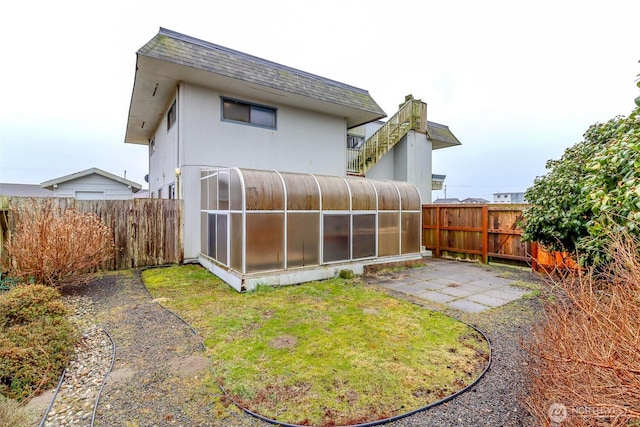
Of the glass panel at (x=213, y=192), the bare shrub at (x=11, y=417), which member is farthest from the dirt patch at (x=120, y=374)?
the glass panel at (x=213, y=192)

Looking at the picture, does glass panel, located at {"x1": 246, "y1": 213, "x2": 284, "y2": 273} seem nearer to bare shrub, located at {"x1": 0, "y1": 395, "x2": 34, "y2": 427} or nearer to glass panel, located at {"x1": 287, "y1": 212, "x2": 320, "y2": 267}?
glass panel, located at {"x1": 287, "y1": 212, "x2": 320, "y2": 267}

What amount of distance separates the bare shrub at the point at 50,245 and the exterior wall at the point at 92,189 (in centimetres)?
936

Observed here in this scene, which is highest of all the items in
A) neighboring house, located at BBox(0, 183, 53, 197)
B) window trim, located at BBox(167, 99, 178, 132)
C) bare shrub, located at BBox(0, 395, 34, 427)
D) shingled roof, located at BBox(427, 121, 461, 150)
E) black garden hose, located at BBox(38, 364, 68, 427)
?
shingled roof, located at BBox(427, 121, 461, 150)

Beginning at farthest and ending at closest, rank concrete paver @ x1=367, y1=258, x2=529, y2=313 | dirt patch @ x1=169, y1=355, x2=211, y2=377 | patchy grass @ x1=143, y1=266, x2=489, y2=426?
concrete paver @ x1=367, y1=258, x2=529, y2=313, dirt patch @ x1=169, y1=355, x2=211, y2=377, patchy grass @ x1=143, y1=266, x2=489, y2=426

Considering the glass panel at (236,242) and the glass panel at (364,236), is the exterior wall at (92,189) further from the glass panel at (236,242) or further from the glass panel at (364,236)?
the glass panel at (364,236)

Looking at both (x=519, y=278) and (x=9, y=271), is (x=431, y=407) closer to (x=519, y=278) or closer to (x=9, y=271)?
(x=519, y=278)

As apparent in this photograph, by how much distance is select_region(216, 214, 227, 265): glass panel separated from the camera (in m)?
6.90

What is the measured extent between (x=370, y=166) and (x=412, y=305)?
8.71m

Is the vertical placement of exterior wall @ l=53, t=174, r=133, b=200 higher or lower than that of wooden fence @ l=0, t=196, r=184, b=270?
higher

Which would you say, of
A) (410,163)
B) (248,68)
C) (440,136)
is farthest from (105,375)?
(440,136)

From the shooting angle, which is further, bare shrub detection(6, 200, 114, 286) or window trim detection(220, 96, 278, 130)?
window trim detection(220, 96, 278, 130)

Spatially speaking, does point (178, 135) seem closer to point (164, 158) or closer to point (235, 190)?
point (164, 158)

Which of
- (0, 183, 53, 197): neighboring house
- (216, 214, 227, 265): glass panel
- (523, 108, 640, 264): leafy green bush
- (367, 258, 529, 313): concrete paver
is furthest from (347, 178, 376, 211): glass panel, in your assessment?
(0, 183, 53, 197): neighboring house

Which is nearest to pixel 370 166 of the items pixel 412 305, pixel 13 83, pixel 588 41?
pixel 588 41
